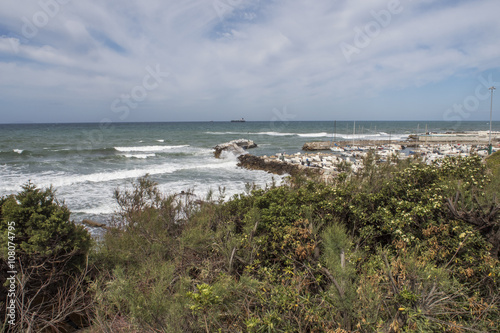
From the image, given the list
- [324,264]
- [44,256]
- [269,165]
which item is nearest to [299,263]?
[324,264]

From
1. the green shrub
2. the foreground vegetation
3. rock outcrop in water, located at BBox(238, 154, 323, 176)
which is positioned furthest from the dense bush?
rock outcrop in water, located at BBox(238, 154, 323, 176)

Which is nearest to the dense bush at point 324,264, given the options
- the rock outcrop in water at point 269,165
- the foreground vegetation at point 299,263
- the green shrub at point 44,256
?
the foreground vegetation at point 299,263

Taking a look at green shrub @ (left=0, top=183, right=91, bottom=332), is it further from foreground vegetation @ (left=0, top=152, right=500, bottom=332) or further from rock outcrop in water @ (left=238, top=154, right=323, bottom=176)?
rock outcrop in water @ (left=238, top=154, right=323, bottom=176)

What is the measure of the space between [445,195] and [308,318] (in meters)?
3.04

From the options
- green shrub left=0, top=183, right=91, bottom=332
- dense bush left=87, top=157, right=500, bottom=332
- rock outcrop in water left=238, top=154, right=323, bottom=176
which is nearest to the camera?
dense bush left=87, top=157, right=500, bottom=332

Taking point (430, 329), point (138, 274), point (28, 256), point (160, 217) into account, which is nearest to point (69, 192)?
point (160, 217)

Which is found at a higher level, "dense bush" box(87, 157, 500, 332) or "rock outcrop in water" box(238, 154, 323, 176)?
"dense bush" box(87, 157, 500, 332)

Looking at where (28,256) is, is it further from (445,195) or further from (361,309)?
(445,195)

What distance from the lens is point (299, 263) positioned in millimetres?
3461

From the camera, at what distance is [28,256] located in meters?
3.61

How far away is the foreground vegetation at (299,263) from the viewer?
7.97 feet

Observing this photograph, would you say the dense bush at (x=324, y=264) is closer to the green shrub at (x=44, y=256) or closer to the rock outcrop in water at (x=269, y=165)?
the green shrub at (x=44, y=256)

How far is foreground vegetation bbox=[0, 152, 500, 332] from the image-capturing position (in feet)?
7.97

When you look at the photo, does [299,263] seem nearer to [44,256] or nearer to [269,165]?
[44,256]
